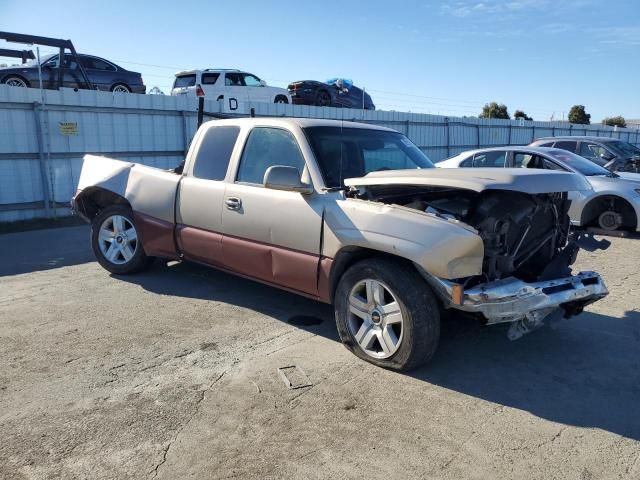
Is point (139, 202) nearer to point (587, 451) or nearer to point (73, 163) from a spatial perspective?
point (587, 451)

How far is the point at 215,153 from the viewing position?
534cm

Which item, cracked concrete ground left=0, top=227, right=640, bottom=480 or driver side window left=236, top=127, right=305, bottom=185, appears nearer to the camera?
cracked concrete ground left=0, top=227, right=640, bottom=480

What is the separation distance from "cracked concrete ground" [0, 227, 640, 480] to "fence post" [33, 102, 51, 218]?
19.1 ft

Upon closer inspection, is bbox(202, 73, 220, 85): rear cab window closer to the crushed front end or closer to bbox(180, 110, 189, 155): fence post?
bbox(180, 110, 189, 155): fence post

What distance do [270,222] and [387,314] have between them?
1378mm

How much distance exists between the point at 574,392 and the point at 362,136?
280 centimetres

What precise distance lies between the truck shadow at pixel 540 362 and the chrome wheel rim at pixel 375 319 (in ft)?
1.00

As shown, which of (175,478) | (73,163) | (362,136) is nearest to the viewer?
(175,478)

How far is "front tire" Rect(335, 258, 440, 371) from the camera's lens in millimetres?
3629

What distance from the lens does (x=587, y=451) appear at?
2.92 metres

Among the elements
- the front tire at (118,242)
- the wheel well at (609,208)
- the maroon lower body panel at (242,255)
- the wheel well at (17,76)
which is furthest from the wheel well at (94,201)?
the wheel well at (17,76)

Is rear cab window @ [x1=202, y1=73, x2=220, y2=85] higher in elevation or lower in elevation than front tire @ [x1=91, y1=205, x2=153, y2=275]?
higher

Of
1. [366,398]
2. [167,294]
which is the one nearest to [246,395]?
[366,398]

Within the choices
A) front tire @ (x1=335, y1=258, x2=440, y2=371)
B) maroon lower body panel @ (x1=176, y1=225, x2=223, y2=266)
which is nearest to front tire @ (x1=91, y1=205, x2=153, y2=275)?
maroon lower body panel @ (x1=176, y1=225, x2=223, y2=266)
